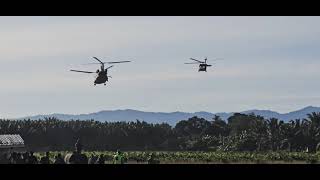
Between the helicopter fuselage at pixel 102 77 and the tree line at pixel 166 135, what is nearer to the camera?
the helicopter fuselage at pixel 102 77

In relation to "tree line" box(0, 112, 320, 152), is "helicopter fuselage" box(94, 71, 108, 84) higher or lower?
higher

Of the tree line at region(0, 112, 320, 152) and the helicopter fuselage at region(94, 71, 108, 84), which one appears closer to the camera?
the helicopter fuselage at region(94, 71, 108, 84)

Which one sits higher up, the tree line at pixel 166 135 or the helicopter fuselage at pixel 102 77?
the helicopter fuselage at pixel 102 77

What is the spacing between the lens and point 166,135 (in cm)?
9594

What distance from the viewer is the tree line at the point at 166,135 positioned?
269 ft

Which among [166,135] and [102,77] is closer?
[102,77]

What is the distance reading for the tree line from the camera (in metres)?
81.9

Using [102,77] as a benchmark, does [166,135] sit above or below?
below
